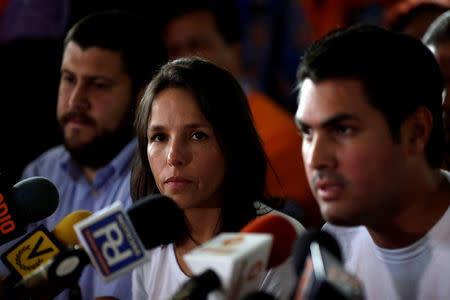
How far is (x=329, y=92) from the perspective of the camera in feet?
3.27

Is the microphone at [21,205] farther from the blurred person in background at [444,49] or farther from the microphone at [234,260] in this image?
the blurred person in background at [444,49]

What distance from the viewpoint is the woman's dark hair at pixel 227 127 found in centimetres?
137

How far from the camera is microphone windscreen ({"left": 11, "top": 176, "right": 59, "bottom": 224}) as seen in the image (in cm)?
104

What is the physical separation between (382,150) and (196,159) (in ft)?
1.50

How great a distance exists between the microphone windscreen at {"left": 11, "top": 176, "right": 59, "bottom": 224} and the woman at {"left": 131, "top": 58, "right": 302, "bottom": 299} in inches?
11.7

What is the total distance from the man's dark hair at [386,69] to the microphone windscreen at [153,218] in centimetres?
34

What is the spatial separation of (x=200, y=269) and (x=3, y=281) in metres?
0.37

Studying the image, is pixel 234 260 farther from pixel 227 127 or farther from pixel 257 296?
pixel 227 127

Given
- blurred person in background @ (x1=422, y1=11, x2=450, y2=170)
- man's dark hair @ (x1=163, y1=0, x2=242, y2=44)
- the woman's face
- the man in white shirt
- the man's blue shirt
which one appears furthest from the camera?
man's dark hair @ (x1=163, y1=0, x2=242, y2=44)

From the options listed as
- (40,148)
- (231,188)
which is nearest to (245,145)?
(231,188)

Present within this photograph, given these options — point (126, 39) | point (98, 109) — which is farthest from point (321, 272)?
point (126, 39)

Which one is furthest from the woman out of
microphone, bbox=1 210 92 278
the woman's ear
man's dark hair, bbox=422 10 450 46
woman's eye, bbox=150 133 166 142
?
man's dark hair, bbox=422 10 450 46

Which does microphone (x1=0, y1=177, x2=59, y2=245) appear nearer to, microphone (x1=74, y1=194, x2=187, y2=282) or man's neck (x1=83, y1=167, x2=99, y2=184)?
microphone (x1=74, y1=194, x2=187, y2=282)

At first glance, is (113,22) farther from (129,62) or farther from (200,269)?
(200,269)
